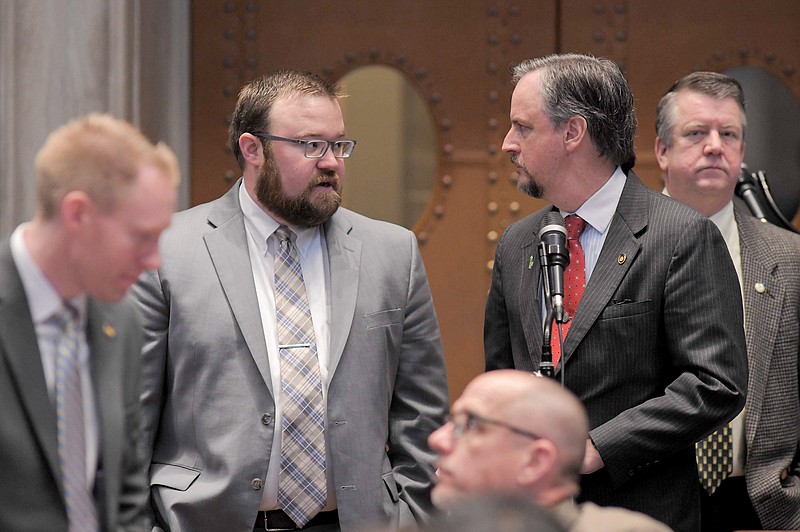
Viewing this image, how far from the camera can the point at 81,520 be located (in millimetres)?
2324

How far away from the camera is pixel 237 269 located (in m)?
3.47

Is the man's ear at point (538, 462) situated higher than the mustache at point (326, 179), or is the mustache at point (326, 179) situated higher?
the mustache at point (326, 179)

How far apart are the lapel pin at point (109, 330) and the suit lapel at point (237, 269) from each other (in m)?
→ 0.91

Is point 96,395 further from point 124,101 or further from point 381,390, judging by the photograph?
point 124,101

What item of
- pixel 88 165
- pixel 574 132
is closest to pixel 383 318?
pixel 574 132

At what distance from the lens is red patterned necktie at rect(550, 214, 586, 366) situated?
10.9ft

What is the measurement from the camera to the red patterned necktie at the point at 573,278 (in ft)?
10.9

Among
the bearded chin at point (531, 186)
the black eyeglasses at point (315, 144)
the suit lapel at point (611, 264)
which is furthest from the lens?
the black eyeglasses at point (315, 144)

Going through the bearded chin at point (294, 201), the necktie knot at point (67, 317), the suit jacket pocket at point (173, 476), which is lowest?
the suit jacket pocket at point (173, 476)

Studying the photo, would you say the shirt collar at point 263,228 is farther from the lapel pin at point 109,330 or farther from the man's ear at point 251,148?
the lapel pin at point 109,330

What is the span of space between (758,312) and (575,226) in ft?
2.81

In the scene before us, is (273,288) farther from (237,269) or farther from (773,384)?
(773,384)

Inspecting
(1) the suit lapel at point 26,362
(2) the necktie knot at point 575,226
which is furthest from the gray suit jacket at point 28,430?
(2) the necktie knot at point 575,226

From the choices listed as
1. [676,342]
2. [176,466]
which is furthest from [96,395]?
[676,342]
